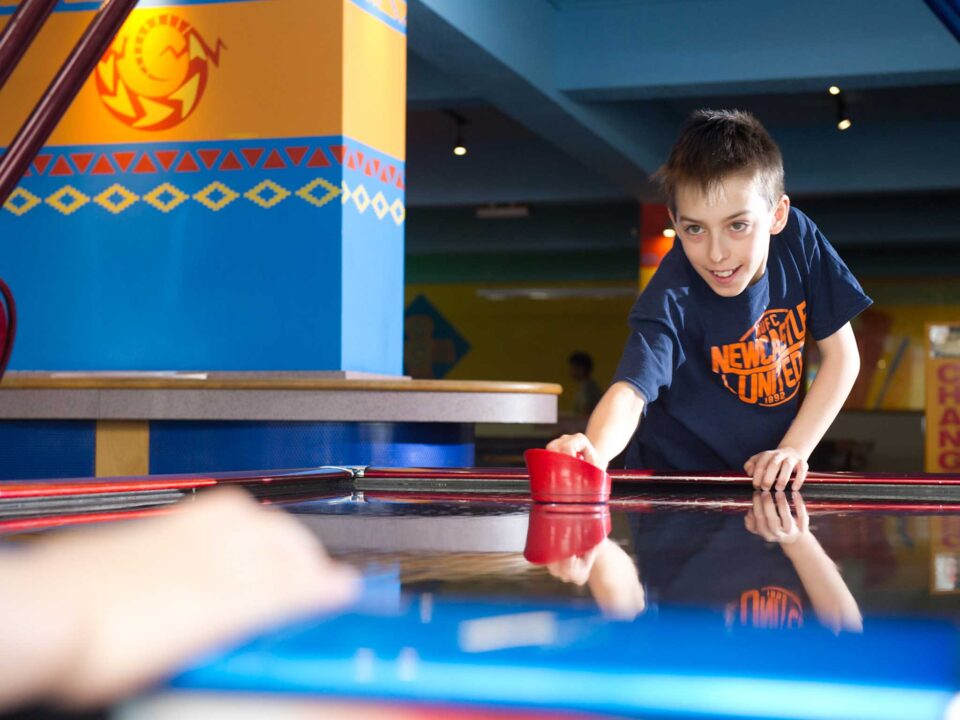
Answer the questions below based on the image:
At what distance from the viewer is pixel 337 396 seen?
10.8 ft

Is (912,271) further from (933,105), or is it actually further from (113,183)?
(113,183)

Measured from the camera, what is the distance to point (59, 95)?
249 centimetres

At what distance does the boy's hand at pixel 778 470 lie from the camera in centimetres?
152

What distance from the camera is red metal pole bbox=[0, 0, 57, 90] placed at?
198 cm

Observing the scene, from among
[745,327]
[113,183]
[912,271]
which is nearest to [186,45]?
[113,183]

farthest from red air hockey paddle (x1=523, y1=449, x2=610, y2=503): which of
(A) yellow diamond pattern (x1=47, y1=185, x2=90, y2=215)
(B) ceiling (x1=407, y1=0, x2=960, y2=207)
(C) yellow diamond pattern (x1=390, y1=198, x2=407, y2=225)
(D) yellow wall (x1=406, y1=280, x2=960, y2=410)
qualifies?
(D) yellow wall (x1=406, y1=280, x2=960, y2=410)

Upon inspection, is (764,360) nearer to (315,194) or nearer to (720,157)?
(720,157)

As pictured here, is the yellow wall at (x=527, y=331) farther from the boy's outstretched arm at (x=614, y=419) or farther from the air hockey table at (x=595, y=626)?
the air hockey table at (x=595, y=626)

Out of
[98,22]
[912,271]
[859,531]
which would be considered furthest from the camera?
[912,271]

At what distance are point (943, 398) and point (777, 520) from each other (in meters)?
8.27

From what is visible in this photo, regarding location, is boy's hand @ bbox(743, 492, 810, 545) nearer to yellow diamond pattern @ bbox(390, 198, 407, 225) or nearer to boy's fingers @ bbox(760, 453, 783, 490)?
boy's fingers @ bbox(760, 453, 783, 490)

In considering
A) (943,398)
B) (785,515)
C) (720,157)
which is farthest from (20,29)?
(943,398)

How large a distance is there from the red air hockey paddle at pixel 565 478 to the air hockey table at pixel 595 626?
0.51ft

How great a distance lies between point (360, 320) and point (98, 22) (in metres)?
1.66
